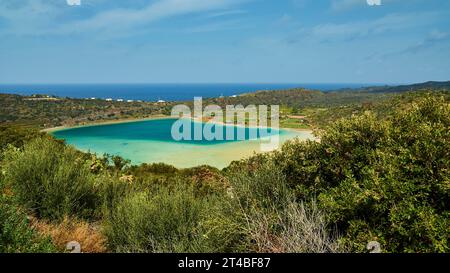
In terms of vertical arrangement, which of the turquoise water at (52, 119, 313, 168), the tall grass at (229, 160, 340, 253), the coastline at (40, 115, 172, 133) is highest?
the tall grass at (229, 160, 340, 253)

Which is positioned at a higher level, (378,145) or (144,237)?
(378,145)

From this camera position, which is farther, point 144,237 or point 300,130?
point 300,130

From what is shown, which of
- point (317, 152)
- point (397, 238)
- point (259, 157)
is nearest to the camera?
point (397, 238)

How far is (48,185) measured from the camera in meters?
8.58

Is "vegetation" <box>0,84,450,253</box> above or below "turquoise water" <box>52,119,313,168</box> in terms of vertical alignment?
above

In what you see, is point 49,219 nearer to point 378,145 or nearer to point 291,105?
point 378,145

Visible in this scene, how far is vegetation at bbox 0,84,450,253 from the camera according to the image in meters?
5.29

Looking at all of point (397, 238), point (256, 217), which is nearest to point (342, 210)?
point (397, 238)

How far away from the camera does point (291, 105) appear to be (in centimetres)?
10356

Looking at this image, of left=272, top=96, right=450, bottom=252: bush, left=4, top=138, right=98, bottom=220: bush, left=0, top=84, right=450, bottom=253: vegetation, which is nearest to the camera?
left=272, top=96, right=450, bottom=252: bush

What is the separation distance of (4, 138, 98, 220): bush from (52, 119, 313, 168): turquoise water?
32391 mm

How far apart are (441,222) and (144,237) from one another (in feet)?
17.0

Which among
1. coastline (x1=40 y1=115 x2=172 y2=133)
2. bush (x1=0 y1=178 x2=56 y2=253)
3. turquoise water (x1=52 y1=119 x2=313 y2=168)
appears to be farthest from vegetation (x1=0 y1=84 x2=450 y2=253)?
coastline (x1=40 y1=115 x2=172 y2=133)

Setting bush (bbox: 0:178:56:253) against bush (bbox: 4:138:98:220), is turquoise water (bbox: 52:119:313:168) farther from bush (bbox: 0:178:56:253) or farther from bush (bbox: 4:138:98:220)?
bush (bbox: 0:178:56:253)
